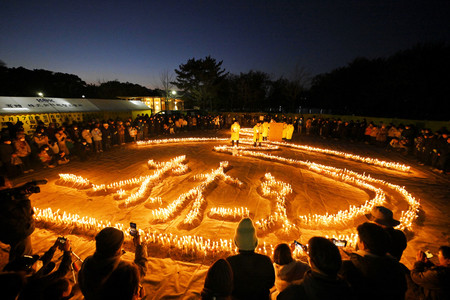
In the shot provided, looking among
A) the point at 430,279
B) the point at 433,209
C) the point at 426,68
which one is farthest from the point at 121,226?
the point at 426,68

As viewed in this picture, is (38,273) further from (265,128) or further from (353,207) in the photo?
(265,128)

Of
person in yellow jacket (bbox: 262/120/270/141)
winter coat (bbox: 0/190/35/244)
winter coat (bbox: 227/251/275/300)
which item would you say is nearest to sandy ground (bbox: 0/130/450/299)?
winter coat (bbox: 0/190/35/244)

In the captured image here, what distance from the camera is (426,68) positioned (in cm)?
2109

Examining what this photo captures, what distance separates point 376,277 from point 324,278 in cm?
80

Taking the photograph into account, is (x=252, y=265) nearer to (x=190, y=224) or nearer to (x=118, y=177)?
(x=190, y=224)

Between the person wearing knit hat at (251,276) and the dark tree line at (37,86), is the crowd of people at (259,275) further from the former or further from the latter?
the dark tree line at (37,86)

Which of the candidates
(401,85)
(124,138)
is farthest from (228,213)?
(401,85)

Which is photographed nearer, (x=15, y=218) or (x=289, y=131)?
(x=15, y=218)

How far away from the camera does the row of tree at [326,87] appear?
69.3 ft

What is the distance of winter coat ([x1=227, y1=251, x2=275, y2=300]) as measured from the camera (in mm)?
2045

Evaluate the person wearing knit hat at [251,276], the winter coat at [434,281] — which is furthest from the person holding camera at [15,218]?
the winter coat at [434,281]

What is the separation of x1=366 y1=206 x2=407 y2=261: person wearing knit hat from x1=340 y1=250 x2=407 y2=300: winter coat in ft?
2.19

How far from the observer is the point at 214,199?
6379 mm

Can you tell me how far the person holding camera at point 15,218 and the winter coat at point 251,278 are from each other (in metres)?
3.14
